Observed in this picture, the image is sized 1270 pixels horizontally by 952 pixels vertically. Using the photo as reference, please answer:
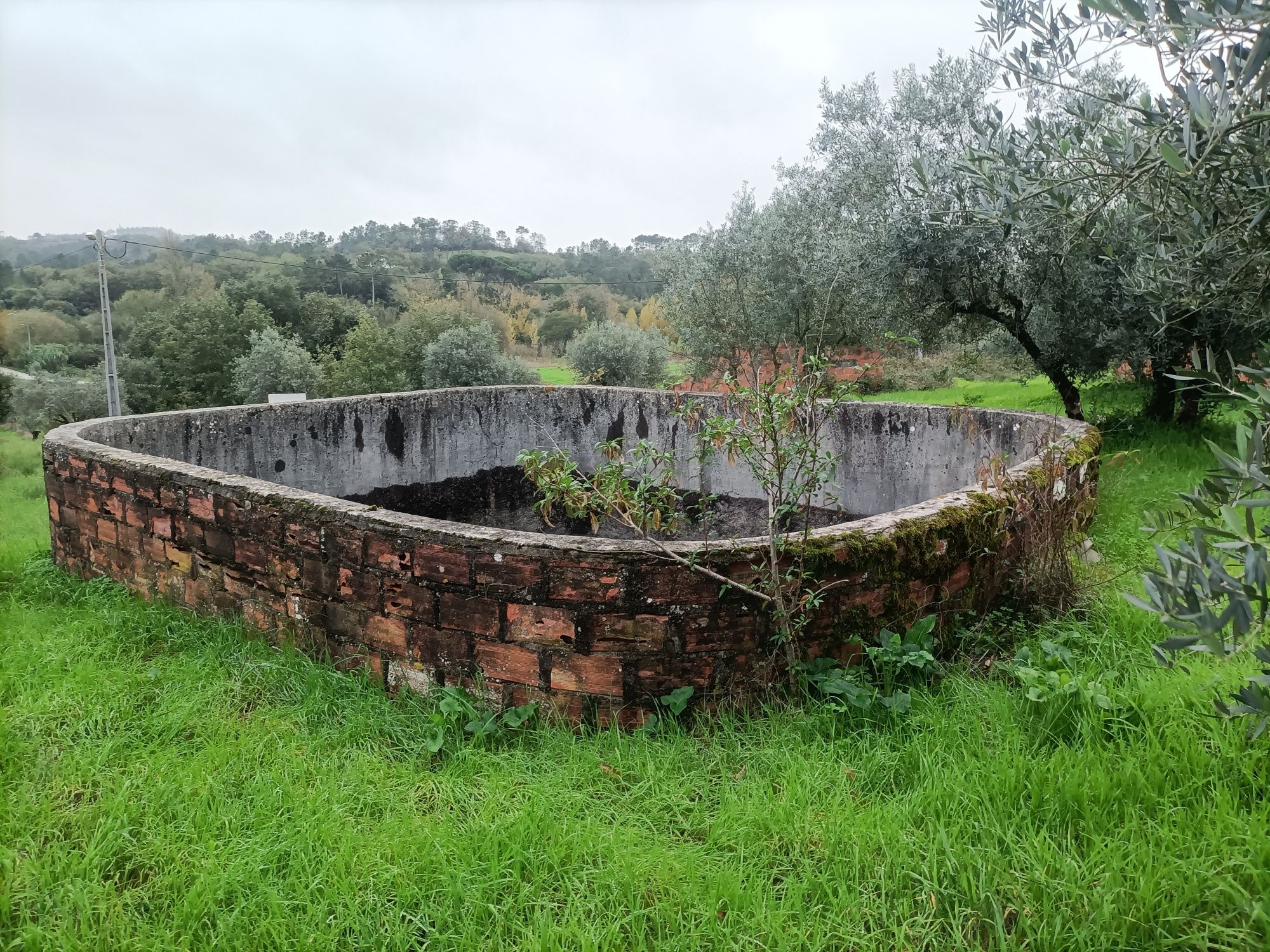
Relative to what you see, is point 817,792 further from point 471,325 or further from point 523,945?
point 471,325

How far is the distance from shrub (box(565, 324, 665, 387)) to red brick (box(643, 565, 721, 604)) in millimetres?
15342

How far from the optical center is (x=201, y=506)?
12.9 feet

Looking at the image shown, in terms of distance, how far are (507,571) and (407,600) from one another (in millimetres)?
509

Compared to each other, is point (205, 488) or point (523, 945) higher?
point (205, 488)

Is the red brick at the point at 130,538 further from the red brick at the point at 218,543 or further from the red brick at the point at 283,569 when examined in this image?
the red brick at the point at 283,569

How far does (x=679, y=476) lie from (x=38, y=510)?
6743 mm

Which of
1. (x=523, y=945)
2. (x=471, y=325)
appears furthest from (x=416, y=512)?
(x=471, y=325)

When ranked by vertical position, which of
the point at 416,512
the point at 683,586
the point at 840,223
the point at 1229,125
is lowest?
the point at 416,512

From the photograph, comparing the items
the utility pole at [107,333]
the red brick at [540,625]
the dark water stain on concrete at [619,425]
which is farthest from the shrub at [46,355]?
the red brick at [540,625]

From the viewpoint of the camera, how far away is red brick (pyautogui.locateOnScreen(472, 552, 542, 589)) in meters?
2.94

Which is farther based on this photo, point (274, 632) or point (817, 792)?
point (274, 632)

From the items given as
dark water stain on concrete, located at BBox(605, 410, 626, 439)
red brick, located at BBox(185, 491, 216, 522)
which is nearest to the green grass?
dark water stain on concrete, located at BBox(605, 410, 626, 439)

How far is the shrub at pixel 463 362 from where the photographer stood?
18.3 m

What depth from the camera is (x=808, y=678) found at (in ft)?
9.94
